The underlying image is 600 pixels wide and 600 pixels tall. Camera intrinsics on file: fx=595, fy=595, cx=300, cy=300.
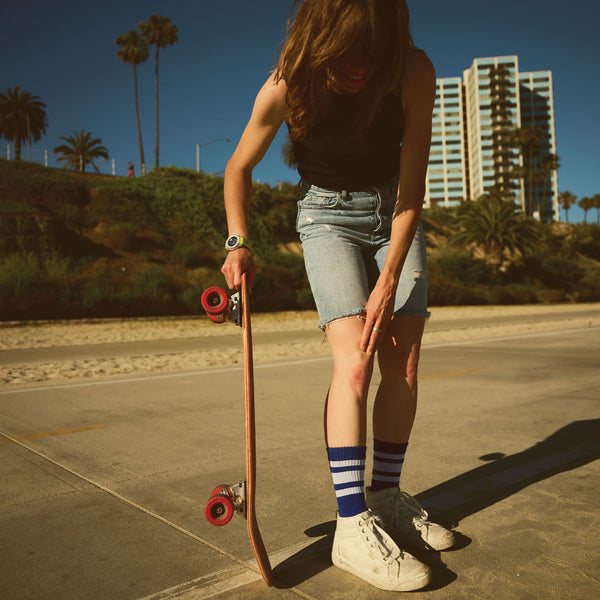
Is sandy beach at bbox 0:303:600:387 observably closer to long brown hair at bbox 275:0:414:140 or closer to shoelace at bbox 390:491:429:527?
shoelace at bbox 390:491:429:527

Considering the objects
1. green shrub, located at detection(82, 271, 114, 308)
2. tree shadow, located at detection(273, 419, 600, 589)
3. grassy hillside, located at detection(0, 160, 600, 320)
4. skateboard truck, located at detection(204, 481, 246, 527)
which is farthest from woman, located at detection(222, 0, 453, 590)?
green shrub, located at detection(82, 271, 114, 308)

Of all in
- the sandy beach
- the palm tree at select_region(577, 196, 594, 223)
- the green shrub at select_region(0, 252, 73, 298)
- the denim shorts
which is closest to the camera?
the denim shorts

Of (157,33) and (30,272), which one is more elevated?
(157,33)

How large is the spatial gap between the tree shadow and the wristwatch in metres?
1.18

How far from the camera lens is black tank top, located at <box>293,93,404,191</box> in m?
2.26

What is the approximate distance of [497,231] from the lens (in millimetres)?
44281

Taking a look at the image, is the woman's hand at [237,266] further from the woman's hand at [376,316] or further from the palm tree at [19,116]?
the palm tree at [19,116]

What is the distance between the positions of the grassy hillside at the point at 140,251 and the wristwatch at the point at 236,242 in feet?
68.2

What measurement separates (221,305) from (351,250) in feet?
1.82

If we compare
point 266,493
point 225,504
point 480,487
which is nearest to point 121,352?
point 266,493

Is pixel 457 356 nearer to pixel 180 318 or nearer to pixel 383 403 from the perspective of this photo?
pixel 383 403

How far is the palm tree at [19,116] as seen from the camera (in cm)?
6144

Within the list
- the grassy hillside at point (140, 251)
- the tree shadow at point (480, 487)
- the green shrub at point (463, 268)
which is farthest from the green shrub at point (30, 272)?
the green shrub at point (463, 268)

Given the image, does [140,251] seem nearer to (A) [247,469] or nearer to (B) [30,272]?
(B) [30,272]
